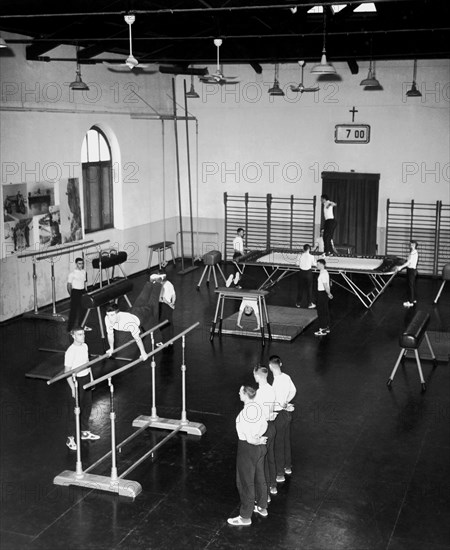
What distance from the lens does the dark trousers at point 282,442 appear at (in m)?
7.50

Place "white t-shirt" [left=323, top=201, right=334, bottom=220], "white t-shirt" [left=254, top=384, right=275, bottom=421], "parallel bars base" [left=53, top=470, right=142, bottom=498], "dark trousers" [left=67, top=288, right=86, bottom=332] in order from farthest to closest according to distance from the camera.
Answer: "white t-shirt" [left=323, top=201, right=334, bottom=220] < "dark trousers" [left=67, top=288, right=86, bottom=332] < "parallel bars base" [left=53, top=470, right=142, bottom=498] < "white t-shirt" [left=254, top=384, right=275, bottom=421]

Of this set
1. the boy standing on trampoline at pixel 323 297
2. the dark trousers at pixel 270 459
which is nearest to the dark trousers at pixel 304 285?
the boy standing on trampoline at pixel 323 297

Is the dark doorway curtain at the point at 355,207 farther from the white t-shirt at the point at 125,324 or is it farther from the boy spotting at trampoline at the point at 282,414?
the boy spotting at trampoline at the point at 282,414

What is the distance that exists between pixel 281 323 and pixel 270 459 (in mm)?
6261

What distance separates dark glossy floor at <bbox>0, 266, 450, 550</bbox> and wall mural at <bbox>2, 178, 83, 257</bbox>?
1.99 metres

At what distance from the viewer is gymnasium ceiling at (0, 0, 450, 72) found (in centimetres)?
1103

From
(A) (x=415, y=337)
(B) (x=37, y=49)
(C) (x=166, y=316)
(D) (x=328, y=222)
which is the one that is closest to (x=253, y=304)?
(C) (x=166, y=316)

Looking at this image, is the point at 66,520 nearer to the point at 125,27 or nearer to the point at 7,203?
the point at 7,203

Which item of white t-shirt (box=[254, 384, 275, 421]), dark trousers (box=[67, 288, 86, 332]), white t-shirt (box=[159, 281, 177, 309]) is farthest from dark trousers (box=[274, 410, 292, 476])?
dark trousers (box=[67, 288, 86, 332])

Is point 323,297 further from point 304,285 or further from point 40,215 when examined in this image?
point 40,215

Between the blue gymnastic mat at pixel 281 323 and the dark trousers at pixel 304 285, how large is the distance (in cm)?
25

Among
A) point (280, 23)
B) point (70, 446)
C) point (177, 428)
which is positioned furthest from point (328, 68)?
point (70, 446)

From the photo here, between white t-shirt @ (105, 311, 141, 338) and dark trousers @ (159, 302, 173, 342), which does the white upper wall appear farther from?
white t-shirt @ (105, 311, 141, 338)

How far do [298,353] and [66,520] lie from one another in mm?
5746
